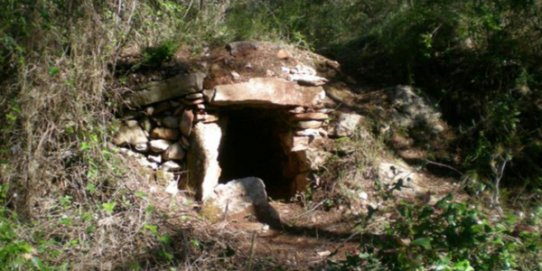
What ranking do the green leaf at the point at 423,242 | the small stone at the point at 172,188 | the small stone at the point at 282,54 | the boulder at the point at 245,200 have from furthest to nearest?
the small stone at the point at 282,54, the small stone at the point at 172,188, the boulder at the point at 245,200, the green leaf at the point at 423,242

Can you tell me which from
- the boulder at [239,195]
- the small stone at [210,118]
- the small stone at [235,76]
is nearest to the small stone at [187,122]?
the small stone at [210,118]

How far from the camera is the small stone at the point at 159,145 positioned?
6.03 metres

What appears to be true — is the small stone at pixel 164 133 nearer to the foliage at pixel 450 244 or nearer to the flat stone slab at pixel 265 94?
the flat stone slab at pixel 265 94

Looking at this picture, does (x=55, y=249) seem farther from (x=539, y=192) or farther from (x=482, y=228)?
(x=539, y=192)

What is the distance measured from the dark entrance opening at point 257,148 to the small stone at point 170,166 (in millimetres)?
785

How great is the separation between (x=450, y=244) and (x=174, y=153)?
121 inches

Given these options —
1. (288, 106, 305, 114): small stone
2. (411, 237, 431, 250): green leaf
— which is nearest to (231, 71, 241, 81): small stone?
(288, 106, 305, 114): small stone

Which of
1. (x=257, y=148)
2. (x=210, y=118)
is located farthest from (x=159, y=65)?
(x=257, y=148)

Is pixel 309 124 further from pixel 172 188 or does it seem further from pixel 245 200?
pixel 172 188

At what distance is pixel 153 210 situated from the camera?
4922 millimetres

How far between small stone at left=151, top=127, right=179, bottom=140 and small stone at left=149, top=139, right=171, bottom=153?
39 millimetres

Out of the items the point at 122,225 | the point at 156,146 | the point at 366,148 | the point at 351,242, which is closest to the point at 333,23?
the point at 366,148

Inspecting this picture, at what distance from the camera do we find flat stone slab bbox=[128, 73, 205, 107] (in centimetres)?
594

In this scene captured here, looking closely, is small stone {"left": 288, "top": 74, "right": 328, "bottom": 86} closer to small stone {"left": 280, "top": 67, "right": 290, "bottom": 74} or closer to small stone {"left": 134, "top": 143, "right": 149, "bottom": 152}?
small stone {"left": 280, "top": 67, "right": 290, "bottom": 74}
